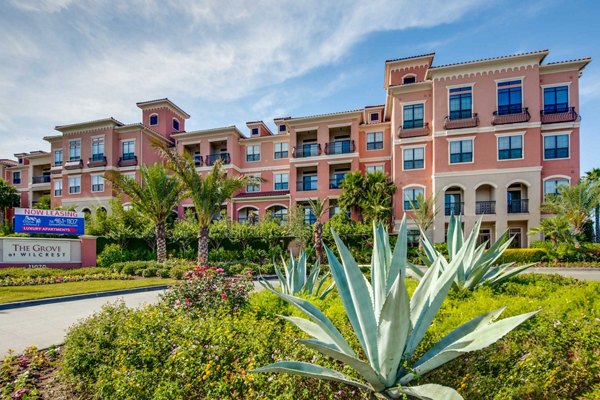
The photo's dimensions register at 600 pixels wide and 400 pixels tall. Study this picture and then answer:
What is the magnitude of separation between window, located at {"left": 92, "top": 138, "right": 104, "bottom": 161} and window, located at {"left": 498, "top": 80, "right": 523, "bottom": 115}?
39.0 metres

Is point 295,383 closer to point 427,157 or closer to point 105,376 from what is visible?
point 105,376

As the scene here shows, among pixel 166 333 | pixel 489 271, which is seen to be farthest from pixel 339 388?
pixel 489 271

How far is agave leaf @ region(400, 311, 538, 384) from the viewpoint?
2.52m

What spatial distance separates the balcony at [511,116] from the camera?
23688 millimetres

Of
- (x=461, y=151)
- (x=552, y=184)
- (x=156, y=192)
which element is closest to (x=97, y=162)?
(x=156, y=192)

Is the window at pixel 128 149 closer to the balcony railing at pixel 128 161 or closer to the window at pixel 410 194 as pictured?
the balcony railing at pixel 128 161

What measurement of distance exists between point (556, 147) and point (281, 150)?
951 inches

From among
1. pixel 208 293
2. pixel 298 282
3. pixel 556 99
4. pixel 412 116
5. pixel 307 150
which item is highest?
pixel 556 99

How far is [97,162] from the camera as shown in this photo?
33969mm

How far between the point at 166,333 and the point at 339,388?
2.63 meters

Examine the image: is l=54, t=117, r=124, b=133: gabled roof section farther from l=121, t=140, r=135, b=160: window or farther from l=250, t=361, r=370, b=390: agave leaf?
l=250, t=361, r=370, b=390: agave leaf

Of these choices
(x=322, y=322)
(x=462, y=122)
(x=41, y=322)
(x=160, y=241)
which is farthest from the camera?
(x=462, y=122)

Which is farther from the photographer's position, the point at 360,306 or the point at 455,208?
the point at 455,208

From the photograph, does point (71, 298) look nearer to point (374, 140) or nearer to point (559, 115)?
point (374, 140)
